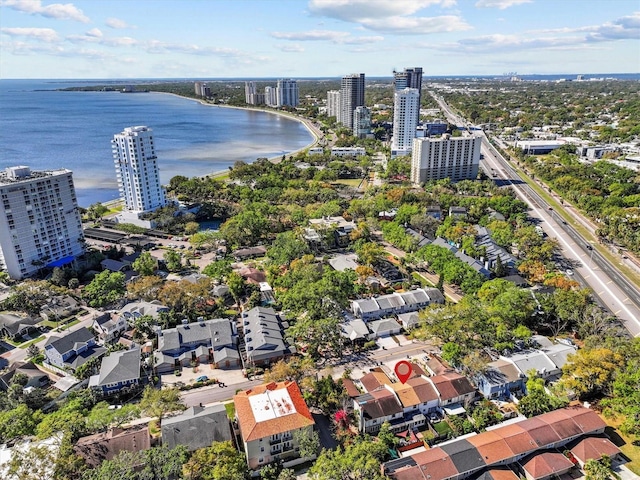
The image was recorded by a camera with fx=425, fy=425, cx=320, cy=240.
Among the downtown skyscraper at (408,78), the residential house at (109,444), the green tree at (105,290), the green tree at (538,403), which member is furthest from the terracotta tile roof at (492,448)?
the downtown skyscraper at (408,78)

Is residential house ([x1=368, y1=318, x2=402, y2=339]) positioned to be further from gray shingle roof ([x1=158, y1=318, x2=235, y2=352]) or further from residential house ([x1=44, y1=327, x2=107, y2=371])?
residential house ([x1=44, y1=327, x2=107, y2=371])

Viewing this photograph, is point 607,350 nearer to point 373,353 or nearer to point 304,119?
point 373,353

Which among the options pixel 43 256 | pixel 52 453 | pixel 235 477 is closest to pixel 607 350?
pixel 235 477

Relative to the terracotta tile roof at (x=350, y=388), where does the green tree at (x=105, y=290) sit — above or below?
above

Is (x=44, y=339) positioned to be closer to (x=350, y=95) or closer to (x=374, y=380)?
(x=374, y=380)

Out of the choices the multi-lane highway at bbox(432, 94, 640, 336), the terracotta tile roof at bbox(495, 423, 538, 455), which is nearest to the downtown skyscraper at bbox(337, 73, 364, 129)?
the multi-lane highway at bbox(432, 94, 640, 336)

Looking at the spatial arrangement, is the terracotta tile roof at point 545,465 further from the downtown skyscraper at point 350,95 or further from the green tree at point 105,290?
the downtown skyscraper at point 350,95

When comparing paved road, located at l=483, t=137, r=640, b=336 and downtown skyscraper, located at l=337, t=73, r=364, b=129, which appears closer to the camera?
paved road, located at l=483, t=137, r=640, b=336
